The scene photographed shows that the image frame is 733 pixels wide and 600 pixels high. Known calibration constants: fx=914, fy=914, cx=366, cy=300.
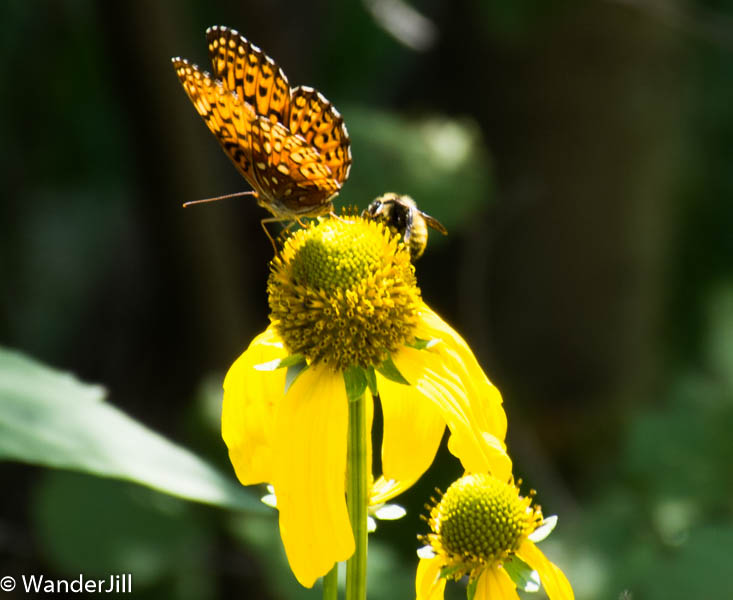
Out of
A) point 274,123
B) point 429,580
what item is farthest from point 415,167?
point 429,580

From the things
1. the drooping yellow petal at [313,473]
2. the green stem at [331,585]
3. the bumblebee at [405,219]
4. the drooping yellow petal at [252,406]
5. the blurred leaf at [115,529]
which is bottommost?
the blurred leaf at [115,529]

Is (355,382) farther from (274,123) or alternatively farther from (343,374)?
(274,123)

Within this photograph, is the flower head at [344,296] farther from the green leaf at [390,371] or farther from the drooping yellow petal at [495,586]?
the drooping yellow petal at [495,586]

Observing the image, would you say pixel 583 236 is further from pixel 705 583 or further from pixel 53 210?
pixel 53 210

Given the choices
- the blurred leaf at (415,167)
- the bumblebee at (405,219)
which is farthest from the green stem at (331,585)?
the blurred leaf at (415,167)

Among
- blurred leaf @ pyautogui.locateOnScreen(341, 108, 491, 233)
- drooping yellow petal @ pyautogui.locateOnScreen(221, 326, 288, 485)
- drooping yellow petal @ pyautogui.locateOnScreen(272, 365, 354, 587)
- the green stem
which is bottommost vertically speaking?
blurred leaf @ pyautogui.locateOnScreen(341, 108, 491, 233)

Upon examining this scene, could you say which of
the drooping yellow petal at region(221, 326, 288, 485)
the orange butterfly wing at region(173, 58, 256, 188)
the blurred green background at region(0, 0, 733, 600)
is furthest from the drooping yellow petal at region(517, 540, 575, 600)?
the blurred green background at region(0, 0, 733, 600)

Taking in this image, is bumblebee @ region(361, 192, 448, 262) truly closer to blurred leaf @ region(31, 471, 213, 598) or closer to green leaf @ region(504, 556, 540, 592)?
green leaf @ region(504, 556, 540, 592)
